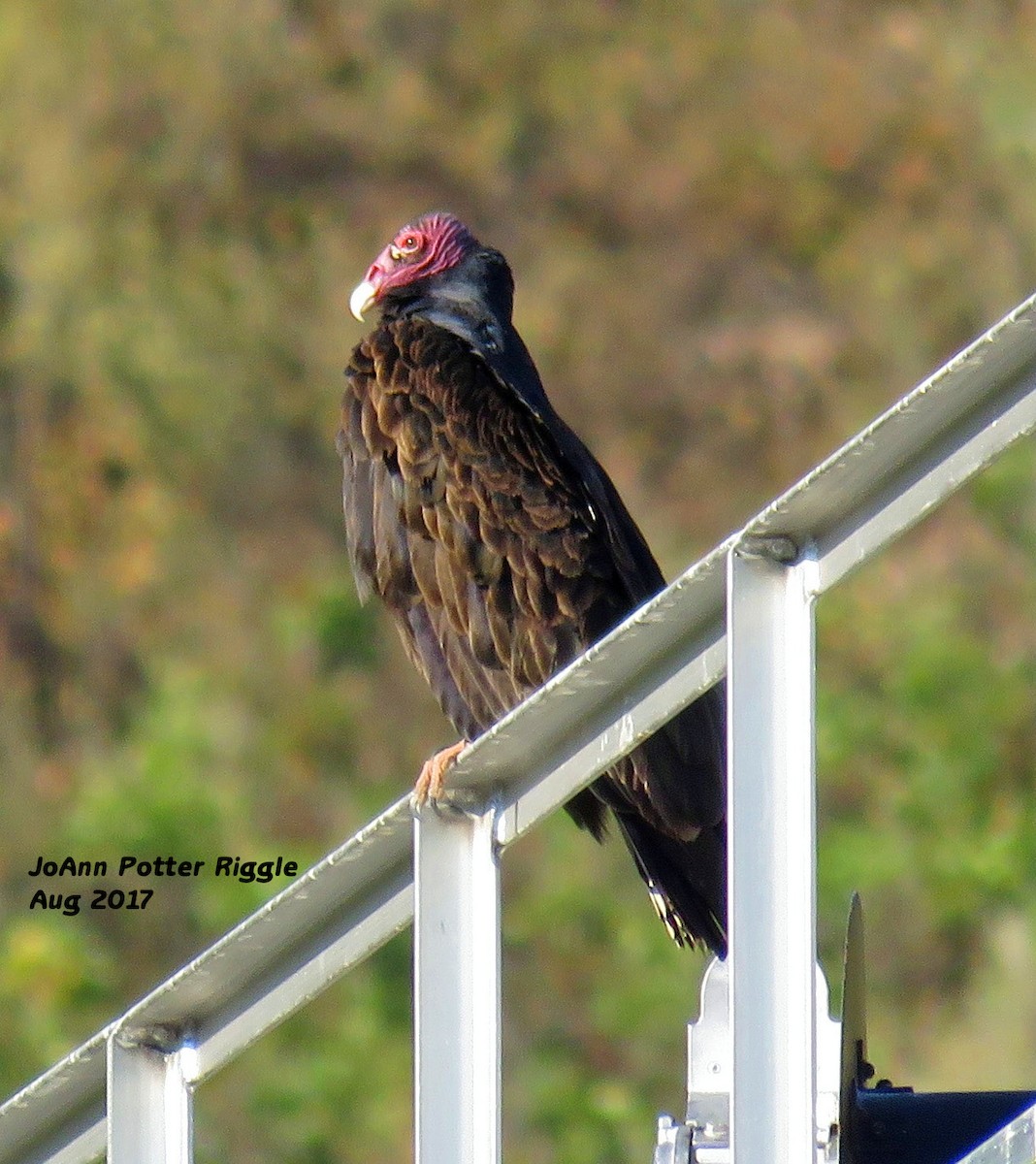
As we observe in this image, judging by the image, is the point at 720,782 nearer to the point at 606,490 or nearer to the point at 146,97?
the point at 606,490

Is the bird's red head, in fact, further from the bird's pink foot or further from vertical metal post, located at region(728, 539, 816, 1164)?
vertical metal post, located at region(728, 539, 816, 1164)

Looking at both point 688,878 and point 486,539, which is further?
point 486,539

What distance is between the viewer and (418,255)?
4.61m

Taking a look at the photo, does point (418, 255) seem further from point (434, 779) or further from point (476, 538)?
point (434, 779)

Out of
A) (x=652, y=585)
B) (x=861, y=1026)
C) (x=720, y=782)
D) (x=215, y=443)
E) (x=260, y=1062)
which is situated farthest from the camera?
(x=215, y=443)

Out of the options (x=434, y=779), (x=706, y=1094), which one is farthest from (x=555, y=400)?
(x=706, y=1094)


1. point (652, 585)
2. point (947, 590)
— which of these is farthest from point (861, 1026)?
point (947, 590)

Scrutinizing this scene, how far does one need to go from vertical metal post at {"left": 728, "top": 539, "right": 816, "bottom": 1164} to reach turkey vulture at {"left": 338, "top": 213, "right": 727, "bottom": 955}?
54.6 inches

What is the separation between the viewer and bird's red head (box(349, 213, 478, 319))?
4586 millimetres

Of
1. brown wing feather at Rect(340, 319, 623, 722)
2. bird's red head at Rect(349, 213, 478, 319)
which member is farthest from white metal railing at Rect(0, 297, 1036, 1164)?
bird's red head at Rect(349, 213, 478, 319)

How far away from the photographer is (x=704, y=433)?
17.8 metres

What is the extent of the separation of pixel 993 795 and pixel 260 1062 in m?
3.74

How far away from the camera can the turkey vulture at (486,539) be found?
390 centimetres

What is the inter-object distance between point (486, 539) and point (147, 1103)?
4.99 feet
